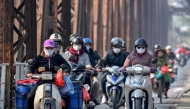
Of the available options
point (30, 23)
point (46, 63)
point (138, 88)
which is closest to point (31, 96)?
point (46, 63)

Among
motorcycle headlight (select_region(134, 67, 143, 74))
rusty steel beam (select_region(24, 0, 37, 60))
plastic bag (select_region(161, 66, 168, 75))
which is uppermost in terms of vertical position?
rusty steel beam (select_region(24, 0, 37, 60))

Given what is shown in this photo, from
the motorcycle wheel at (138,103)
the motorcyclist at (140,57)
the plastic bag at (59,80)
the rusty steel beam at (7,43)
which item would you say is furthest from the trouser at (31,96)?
the motorcyclist at (140,57)

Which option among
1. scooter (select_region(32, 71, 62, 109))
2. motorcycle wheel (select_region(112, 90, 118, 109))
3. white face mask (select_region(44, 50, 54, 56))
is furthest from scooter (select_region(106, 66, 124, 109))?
scooter (select_region(32, 71, 62, 109))

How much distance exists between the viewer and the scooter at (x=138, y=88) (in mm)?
12227

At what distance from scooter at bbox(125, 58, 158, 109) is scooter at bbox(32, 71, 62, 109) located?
2006 millimetres

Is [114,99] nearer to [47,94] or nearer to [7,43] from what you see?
[7,43]

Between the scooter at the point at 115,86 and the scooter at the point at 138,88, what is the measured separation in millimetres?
1952

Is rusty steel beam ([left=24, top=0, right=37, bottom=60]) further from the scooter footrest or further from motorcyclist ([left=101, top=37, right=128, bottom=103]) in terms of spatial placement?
the scooter footrest

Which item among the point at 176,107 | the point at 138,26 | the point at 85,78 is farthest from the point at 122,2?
the point at 85,78

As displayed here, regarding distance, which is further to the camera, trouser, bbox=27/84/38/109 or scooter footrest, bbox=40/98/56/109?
trouser, bbox=27/84/38/109

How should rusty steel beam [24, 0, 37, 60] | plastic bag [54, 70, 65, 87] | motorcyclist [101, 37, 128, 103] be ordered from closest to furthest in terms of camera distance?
plastic bag [54, 70, 65, 87] < motorcyclist [101, 37, 128, 103] < rusty steel beam [24, 0, 37, 60]

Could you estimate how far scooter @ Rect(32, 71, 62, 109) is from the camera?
33.8 ft

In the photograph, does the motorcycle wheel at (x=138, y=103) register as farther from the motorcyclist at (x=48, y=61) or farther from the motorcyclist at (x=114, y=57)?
the motorcyclist at (x=114, y=57)

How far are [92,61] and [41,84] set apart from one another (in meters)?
5.11
